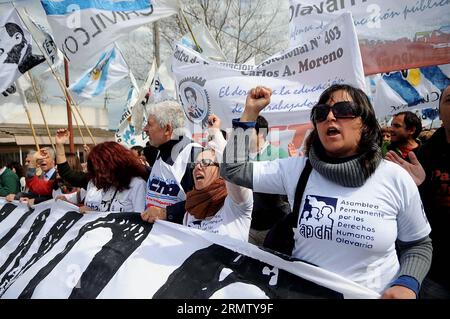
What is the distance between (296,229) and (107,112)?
1257 inches

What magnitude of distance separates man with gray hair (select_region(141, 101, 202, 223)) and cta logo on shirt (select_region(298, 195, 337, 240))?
3.69 ft

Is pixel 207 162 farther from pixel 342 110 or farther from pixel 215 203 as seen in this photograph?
pixel 342 110

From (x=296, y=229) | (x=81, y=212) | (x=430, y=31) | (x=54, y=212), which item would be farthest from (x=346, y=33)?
(x=54, y=212)

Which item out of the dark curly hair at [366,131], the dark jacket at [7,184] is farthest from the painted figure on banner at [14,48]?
the dark curly hair at [366,131]

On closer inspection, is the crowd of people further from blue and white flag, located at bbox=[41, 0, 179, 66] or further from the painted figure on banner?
the painted figure on banner

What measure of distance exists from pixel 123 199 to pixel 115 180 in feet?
0.51

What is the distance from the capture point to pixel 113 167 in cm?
327

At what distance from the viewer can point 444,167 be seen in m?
2.20

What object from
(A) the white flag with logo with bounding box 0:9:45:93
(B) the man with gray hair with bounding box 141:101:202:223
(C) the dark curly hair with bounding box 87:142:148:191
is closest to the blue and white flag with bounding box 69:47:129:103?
(A) the white flag with logo with bounding box 0:9:45:93

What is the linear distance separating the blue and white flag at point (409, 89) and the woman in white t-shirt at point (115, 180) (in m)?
3.85

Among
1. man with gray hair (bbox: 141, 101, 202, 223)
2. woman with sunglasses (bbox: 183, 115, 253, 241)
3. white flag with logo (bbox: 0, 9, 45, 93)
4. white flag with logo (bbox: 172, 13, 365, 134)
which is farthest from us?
white flag with logo (bbox: 0, 9, 45, 93)

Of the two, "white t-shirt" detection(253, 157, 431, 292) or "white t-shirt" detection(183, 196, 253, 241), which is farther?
"white t-shirt" detection(183, 196, 253, 241)

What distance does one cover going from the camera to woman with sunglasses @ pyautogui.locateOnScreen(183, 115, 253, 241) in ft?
7.93
